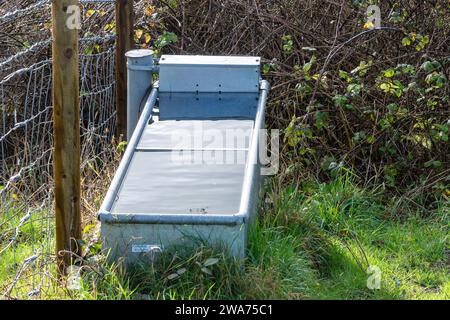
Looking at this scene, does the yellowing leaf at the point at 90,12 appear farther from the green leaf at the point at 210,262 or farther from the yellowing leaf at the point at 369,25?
the green leaf at the point at 210,262

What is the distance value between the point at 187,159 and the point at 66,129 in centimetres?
112

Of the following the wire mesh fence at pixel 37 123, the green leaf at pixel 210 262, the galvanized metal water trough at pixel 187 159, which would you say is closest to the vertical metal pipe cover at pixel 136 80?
the galvanized metal water trough at pixel 187 159

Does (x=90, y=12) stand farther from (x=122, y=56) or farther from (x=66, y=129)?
(x=66, y=129)

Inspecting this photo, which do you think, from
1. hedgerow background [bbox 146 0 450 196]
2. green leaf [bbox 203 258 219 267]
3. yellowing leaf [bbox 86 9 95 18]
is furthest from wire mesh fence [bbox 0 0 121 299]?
green leaf [bbox 203 258 219 267]

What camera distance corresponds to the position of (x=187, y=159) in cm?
542

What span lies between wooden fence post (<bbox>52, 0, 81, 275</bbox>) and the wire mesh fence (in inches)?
9.2

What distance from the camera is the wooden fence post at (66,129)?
4367 millimetres

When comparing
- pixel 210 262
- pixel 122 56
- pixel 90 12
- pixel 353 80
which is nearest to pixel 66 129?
pixel 210 262

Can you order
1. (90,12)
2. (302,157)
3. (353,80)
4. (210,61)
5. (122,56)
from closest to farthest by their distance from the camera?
(210,61) < (122,56) < (353,80) < (302,157) < (90,12)

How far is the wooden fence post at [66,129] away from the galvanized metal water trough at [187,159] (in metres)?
0.20

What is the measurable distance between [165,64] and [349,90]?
156 centimetres

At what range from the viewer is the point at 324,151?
7180 millimetres
